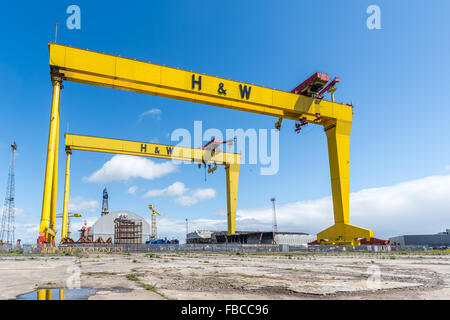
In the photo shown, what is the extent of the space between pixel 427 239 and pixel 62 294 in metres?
55.8

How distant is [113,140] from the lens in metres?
27.0

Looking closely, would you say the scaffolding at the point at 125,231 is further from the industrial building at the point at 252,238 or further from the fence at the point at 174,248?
the fence at the point at 174,248

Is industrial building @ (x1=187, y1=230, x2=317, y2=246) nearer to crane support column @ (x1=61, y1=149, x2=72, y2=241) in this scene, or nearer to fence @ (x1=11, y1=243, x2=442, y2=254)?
fence @ (x1=11, y1=243, x2=442, y2=254)

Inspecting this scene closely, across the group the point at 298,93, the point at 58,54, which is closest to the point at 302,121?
the point at 298,93

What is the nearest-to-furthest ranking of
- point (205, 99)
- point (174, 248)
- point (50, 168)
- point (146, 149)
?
point (50, 168)
point (205, 99)
point (174, 248)
point (146, 149)

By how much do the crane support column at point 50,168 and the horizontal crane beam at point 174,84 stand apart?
1.12 m

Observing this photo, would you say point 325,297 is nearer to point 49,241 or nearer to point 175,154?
point 49,241

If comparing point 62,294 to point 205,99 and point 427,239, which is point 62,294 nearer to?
point 205,99

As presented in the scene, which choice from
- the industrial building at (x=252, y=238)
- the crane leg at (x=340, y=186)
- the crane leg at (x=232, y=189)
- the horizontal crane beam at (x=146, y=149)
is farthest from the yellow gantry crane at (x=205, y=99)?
the industrial building at (x=252, y=238)

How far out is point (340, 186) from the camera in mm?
21812

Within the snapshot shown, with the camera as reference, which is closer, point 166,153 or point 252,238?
point 166,153

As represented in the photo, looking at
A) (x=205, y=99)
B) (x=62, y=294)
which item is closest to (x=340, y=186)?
(x=205, y=99)

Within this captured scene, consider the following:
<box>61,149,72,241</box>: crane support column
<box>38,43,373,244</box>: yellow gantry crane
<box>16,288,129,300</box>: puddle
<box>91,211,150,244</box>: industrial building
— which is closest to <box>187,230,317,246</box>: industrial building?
<box>91,211,150,244</box>: industrial building

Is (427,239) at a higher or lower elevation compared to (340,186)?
lower
